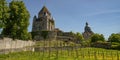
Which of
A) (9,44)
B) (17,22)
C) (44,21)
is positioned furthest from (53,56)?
(44,21)

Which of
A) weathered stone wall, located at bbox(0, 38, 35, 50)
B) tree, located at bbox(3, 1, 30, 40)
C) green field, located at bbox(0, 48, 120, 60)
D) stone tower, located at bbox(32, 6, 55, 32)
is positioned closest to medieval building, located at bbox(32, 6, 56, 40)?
stone tower, located at bbox(32, 6, 55, 32)

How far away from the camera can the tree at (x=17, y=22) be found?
6956 cm

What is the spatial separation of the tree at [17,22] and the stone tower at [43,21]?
5753 centimetres

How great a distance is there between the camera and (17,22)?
232ft

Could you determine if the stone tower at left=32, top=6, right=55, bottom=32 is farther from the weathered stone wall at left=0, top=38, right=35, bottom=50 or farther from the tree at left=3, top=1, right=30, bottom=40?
the weathered stone wall at left=0, top=38, right=35, bottom=50

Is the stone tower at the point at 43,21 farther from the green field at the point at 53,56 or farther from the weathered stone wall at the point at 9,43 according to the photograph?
the green field at the point at 53,56

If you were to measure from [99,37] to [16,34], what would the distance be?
5782 centimetres

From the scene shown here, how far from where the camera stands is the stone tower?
429ft

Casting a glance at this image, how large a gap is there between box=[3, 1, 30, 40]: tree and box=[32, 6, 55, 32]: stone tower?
5753 cm

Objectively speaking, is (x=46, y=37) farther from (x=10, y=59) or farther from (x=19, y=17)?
(x=10, y=59)

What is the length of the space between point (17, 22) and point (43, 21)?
201ft

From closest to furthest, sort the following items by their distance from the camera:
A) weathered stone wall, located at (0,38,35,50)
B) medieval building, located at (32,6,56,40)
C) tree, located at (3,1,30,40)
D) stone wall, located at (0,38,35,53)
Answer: stone wall, located at (0,38,35,53) < weathered stone wall, located at (0,38,35,50) < tree, located at (3,1,30,40) < medieval building, located at (32,6,56,40)

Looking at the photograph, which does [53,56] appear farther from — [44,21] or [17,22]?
[44,21]

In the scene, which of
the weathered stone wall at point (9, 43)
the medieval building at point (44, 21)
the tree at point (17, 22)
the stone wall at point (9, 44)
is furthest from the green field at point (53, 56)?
the medieval building at point (44, 21)
